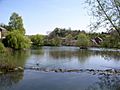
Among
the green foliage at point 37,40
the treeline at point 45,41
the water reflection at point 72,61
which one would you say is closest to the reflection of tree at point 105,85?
the water reflection at point 72,61

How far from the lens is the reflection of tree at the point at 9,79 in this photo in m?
18.4

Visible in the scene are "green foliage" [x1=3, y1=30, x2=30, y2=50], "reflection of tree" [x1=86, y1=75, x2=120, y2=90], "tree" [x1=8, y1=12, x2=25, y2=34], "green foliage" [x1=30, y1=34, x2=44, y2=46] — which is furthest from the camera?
"green foliage" [x1=30, y1=34, x2=44, y2=46]

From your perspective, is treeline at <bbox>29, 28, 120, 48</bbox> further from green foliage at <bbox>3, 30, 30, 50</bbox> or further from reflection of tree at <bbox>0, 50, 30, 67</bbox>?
green foliage at <bbox>3, 30, 30, 50</bbox>

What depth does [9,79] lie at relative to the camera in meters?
20.7

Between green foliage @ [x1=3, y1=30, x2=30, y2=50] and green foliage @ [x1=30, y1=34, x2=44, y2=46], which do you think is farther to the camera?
green foliage @ [x1=30, y1=34, x2=44, y2=46]

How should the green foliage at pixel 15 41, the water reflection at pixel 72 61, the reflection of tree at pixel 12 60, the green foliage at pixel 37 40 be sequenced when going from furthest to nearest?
the green foliage at pixel 37 40, the green foliage at pixel 15 41, the water reflection at pixel 72 61, the reflection of tree at pixel 12 60

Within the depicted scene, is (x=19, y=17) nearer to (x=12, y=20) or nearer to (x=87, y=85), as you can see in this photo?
(x=12, y=20)

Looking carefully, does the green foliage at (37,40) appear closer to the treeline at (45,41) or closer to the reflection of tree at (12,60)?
the treeline at (45,41)

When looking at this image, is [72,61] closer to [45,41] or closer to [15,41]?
[15,41]

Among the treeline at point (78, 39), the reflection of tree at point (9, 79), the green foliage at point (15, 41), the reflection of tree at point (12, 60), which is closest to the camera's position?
the treeline at point (78, 39)

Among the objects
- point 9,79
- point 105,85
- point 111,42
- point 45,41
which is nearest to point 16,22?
point 45,41

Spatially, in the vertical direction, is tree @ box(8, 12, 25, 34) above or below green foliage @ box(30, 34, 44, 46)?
above

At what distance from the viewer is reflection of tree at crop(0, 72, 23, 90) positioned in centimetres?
1841

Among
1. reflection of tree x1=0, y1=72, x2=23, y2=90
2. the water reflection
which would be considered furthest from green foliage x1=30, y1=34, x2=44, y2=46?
reflection of tree x1=0, y1=72, x2=23, y2=90
